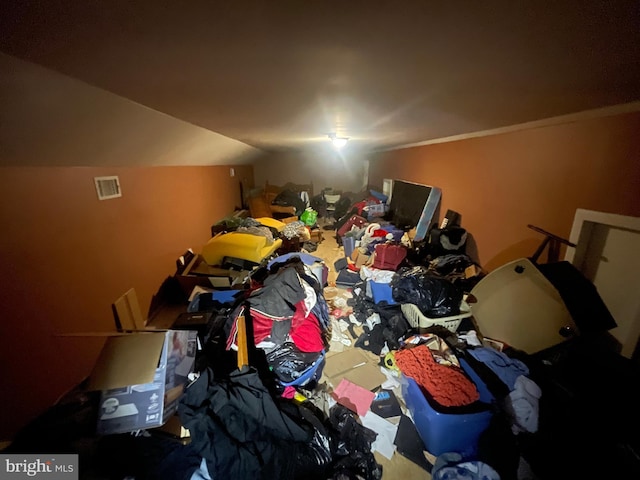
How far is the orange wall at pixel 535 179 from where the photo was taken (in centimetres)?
143

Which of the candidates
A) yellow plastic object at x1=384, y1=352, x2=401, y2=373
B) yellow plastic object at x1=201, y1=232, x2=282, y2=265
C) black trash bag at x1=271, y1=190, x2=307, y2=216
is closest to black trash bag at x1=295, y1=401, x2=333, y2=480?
yellow plastic object at x1=384, y1=352, x2=401, y2=373

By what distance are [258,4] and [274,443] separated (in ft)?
5.71

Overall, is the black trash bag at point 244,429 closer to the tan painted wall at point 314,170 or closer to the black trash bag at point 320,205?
the black trash bag at point 320,205

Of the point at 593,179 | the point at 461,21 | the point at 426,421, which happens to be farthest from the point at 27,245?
the point at 593,179

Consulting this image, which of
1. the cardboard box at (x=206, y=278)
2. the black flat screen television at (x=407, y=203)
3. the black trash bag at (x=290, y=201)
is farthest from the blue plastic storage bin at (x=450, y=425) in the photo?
the black trash bag at (x=290, y=201)

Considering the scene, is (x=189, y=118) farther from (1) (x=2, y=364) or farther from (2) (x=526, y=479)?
(2) (x=526, y=479)

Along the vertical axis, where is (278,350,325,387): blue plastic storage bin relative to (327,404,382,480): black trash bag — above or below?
above

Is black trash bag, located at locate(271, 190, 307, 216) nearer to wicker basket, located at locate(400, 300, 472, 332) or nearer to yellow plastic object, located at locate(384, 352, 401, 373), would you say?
wicker basket, located at locate(400, 300, 472, 332)

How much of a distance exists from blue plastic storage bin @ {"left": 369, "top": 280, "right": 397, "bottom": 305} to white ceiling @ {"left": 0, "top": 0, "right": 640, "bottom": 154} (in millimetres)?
1704

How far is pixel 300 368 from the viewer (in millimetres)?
1688

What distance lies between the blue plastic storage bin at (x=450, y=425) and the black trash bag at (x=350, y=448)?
0.31m

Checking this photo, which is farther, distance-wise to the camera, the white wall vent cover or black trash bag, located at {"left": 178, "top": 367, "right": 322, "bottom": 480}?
the white wall vent cover

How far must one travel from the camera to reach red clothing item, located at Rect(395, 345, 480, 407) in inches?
56.7

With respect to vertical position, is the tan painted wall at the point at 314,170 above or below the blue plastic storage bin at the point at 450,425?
above
